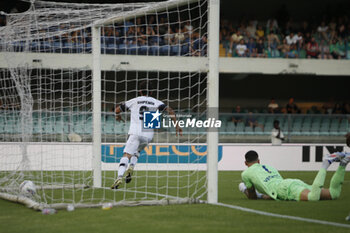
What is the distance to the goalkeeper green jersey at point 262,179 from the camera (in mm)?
7746

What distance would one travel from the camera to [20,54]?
Result: 11.1 m

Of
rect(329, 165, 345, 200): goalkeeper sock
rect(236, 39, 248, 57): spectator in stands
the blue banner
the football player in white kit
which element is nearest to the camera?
rect(329, 165, 345, 200): goalkeeper sock

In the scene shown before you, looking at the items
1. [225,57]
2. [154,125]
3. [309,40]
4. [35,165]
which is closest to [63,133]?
[35,165]

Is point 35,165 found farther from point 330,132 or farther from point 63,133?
point 330,132

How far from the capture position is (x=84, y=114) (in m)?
15.0

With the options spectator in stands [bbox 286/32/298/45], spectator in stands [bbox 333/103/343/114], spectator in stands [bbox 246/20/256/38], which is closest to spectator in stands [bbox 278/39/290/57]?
spectator in stands [bbox 286/32/298/45]

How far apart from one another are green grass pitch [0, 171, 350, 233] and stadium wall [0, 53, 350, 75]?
12.5m

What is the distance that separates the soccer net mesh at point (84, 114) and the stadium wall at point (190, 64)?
0.05m

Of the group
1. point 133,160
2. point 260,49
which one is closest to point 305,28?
point 260,49

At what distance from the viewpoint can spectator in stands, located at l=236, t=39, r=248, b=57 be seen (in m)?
22.2

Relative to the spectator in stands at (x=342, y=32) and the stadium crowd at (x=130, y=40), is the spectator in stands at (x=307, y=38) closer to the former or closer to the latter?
the spectator in stands at (x=342, y=32)

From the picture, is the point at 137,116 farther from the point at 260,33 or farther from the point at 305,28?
the point at 305,28

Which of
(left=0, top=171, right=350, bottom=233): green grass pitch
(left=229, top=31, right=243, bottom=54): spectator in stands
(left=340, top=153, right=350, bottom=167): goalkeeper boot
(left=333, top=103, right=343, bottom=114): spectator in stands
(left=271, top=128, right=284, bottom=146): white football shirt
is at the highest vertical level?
(left=229, top=31, right=243, bottom=54): spectator in stands

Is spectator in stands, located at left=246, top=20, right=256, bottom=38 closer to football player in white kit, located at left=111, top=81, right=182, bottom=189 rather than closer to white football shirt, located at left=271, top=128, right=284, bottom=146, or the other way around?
white football shirt, located at left=271, top=128, right=284, bottom=146
